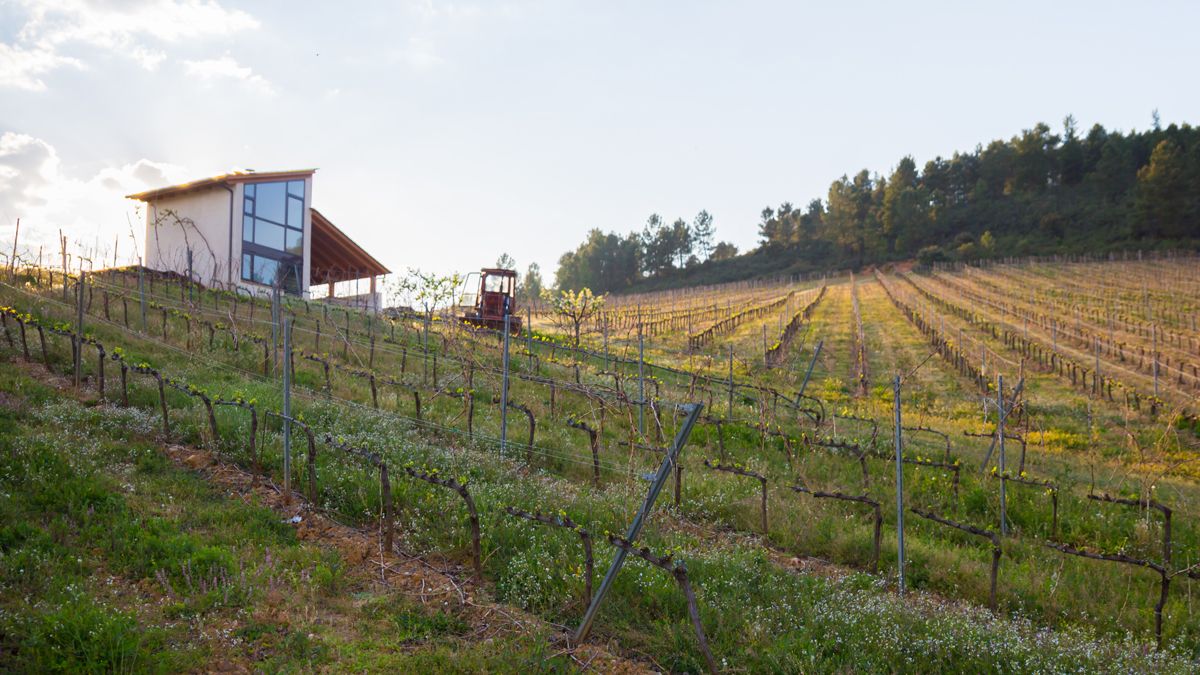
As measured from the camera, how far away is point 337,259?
Result: 29.5 m

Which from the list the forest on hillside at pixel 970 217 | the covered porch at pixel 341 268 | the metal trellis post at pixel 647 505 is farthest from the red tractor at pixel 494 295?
the forest on hillside at pixel 970 217

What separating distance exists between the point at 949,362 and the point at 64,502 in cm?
2553

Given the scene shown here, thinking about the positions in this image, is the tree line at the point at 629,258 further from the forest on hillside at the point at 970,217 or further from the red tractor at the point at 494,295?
the red tractor at the point at 494,295

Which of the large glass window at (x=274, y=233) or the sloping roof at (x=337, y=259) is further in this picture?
the sloping roof at (x=337, y=259)

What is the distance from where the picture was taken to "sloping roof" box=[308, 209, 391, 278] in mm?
27677

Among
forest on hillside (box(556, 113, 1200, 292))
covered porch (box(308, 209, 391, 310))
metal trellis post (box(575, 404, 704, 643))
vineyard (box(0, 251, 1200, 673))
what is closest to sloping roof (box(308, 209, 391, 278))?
covered porch (box(308, 209, 391, 310))

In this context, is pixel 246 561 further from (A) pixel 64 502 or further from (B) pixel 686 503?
(B) pixel 686 503

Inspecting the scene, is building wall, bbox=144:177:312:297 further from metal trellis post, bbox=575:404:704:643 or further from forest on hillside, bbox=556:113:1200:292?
forest on hillside, bbox=556:113:1200:292

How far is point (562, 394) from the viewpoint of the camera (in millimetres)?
14438

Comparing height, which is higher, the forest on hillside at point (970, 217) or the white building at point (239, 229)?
the forest on hillside at point (970, 217)

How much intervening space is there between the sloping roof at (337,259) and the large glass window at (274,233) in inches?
62.1

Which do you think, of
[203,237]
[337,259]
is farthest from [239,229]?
[337,259]

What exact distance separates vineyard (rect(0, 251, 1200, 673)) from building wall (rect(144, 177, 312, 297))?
7119mm

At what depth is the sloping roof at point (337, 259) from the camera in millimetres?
27677
